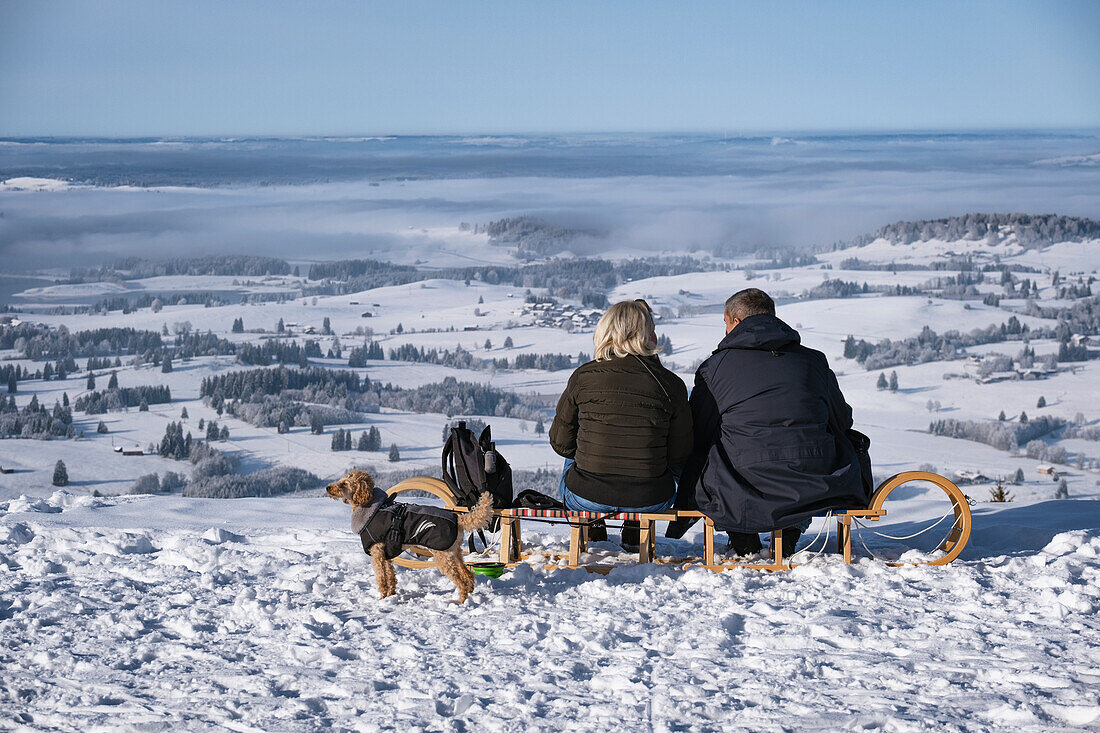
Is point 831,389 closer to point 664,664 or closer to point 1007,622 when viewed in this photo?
point 1007,622

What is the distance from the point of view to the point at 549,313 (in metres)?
65.6

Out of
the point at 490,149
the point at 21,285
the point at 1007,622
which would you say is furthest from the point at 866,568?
the point at 490,149

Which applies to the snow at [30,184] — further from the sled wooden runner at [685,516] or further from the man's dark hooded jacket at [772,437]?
the man's dark hooded jacket at [772,437]

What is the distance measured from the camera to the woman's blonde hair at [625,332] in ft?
14.6

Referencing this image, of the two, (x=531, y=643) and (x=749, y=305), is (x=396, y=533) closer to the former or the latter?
(x=531, y=643)

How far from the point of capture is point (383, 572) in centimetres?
421

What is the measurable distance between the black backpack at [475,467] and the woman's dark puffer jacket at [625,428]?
1.06ft

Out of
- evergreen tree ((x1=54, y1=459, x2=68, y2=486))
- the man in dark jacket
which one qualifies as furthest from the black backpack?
evergreen tree ((x1=54, y1=459, x2=68, y2=486))

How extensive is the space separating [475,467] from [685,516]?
1080 millimetres

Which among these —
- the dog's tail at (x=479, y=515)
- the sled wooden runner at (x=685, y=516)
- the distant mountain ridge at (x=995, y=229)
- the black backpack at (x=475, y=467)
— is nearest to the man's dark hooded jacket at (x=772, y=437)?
the sled wooden runner at (x=685, y=516)

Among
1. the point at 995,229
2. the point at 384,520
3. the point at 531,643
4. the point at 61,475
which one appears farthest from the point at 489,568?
the point at 995,229

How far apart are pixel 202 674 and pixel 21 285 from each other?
258 feet

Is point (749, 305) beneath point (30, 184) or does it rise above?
beneath

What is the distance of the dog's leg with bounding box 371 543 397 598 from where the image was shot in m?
4.16
